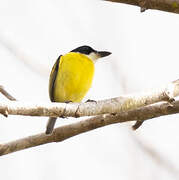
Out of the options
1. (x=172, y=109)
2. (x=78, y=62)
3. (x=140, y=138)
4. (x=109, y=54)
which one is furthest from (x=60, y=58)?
(x=172, y=109)

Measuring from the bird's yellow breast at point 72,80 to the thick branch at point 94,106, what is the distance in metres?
1.15

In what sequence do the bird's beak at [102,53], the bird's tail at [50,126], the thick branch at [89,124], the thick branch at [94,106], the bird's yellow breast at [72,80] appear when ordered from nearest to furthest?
the thick branch at [94,106]
the thick branch at [89,124]
the bird's tail at [50,126]
the bird's yellow breast at [72,80]
the bird's beak at [102,53]

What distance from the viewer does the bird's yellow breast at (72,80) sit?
9.51 ft

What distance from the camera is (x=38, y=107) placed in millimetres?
1646

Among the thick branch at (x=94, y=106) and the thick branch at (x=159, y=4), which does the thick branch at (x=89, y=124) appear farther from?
the thick branch at (x=159, y=4)

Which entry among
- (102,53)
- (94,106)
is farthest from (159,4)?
(102,53)

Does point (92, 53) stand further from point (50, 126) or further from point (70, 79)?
point (50, 126)

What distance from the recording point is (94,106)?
5.62ft

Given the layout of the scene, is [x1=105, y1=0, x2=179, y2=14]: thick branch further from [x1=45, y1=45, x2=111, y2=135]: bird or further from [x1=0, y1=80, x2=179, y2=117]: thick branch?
[x1=45, y1=45, x2=111, y2=135]: bird

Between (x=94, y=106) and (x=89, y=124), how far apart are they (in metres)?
0.45

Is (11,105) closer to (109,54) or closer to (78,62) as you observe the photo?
(78,62)

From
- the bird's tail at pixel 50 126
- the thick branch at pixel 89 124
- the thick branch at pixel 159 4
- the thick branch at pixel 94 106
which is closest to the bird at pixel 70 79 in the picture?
the bird's tail at pixel 50 126

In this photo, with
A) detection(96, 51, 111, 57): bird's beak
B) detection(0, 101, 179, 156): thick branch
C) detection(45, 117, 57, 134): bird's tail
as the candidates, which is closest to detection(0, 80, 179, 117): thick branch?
detection(0, 101, 179, 156): thick branch

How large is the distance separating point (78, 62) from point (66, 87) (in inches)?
11.4
